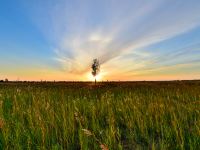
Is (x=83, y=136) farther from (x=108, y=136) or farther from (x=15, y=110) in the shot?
(x=15, y=110)

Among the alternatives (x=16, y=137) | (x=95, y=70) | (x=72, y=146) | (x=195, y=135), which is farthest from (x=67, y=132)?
(x=95, y=70)

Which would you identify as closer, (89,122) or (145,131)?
(145,131)

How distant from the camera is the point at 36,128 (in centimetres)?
511

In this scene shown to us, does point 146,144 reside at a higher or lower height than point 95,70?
lower

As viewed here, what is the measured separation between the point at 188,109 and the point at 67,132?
2959mm

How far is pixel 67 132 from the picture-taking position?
4.97 meters

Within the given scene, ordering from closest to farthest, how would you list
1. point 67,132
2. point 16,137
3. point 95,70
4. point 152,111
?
point 16,137 < point 67,132 < point 152,111 < point 95,70

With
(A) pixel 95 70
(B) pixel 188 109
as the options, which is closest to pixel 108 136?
(B) pixel 188 109

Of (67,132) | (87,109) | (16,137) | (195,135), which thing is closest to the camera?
(195,135)

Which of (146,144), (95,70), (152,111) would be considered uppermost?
(95,70)

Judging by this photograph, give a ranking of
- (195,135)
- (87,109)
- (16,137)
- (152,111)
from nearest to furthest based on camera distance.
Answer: (195,135) → (16,137) → (152,111) → (87,109)

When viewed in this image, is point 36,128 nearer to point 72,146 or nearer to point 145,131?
point 72,146

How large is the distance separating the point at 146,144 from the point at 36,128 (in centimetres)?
189

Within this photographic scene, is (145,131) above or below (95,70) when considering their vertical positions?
below
